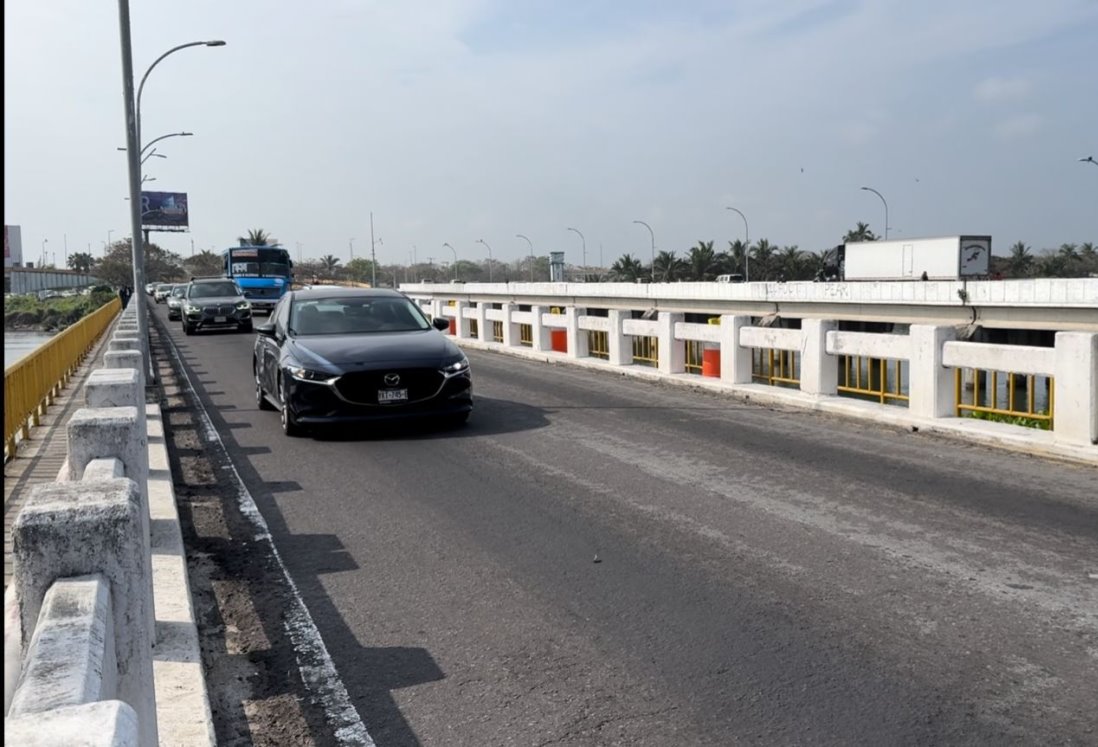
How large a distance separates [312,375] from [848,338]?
6.35 meters

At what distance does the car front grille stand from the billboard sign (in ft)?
402

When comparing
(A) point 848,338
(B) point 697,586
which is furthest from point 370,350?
(B) point 697,586

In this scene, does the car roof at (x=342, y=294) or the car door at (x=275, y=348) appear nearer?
the car door at (x=275, y=348)

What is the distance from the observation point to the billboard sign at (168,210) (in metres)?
126

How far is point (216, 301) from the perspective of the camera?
3512 cm

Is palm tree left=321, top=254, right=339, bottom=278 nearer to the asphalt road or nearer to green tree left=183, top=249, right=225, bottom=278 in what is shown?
green tree left=183, top=249, right=225, bottom=278

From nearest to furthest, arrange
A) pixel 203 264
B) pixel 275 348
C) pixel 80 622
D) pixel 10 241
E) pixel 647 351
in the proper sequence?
1. pixel 80 622
2. pixel 10 241
3. pixel 275 348
4. pixel 647 351
5. pixel 203 264

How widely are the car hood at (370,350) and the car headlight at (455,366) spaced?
0.25 feet

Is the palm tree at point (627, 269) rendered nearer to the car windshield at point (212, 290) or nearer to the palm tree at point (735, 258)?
the palm tree at point (735, 258)

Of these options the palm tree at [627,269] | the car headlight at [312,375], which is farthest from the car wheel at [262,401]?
the palm tree at [627,269]

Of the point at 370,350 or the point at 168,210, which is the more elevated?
the point at 168,210

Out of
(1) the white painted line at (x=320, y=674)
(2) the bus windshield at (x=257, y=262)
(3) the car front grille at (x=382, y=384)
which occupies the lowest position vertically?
(1) the white painted line at (x=320, y=674)

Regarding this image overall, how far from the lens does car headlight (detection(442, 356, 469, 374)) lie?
11750mm

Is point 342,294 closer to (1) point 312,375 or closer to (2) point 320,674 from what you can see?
(1) point 312,375
